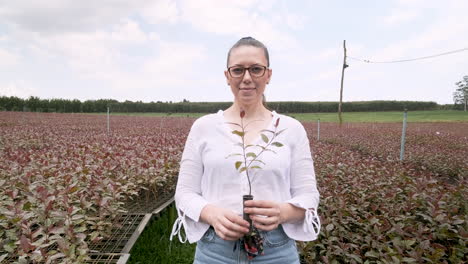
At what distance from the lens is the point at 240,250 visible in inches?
48.4

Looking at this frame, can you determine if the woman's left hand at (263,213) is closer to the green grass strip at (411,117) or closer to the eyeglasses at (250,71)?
the eyeglasses at (250,71)

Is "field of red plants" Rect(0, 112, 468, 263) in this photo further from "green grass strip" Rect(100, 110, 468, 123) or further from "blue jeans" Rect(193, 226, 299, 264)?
"green grass strip" Rect(100, 110, 468, 123)

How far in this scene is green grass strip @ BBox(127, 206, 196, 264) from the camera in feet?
10.5

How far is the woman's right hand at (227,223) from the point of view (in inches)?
43.2

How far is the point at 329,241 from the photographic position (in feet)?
7.24

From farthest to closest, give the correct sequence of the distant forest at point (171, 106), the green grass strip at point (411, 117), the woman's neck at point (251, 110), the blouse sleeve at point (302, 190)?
the distant forest at point (171, 106) → the green grass strip at point (411, 117) → the woman's neck at point (251, 110) → the blouse sleeve at point (302, 190)

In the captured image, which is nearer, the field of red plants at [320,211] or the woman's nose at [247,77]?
the woman's nose at [247,77]

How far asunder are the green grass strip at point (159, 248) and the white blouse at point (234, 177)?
208 cm

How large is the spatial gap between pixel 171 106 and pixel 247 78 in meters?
45.1

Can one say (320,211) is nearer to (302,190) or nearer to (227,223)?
(302,190)

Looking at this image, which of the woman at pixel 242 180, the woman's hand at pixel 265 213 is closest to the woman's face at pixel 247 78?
the woman at pixel 242 180

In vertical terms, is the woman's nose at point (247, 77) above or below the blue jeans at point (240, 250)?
above

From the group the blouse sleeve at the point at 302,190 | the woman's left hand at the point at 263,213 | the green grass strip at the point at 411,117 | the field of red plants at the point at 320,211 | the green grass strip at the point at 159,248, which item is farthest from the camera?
the green grass strip at the point at 411,117

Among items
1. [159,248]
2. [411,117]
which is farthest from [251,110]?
[411,117]
